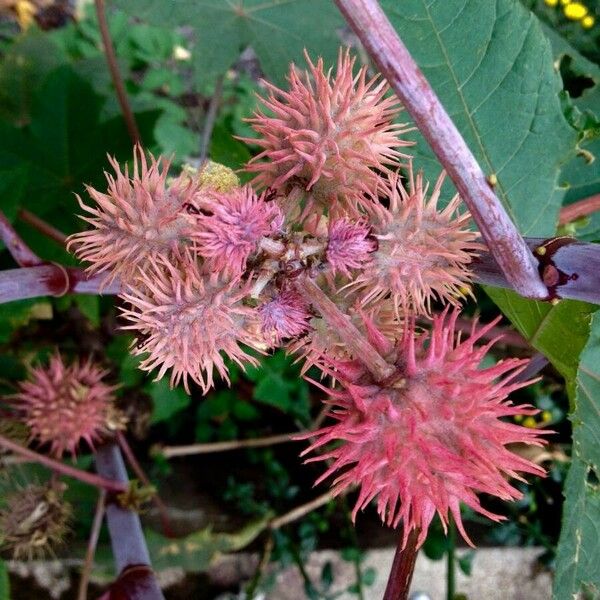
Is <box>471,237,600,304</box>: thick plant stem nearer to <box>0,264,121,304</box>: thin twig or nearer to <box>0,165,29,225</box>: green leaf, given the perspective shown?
<box>0,264,121,304</box>: thin twig

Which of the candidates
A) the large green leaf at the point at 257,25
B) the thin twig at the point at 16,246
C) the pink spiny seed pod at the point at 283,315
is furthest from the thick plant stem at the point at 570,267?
the large green leaf at the point at 257,25

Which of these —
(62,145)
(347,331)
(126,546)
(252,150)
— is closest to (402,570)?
(347,331)

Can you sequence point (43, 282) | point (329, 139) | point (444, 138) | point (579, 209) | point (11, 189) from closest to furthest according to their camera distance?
point (444, 138)
point (329, 139)
point (43, 282)
point (579, 209)
point (11, 189)

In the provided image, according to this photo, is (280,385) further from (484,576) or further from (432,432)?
(432,432)

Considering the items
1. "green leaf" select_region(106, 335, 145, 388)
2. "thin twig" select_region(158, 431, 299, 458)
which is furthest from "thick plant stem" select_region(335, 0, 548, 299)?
"thin twig" select_region(158, 431, 299, 458)

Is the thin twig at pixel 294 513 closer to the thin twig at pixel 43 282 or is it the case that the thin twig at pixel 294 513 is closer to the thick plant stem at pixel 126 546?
the thick plant stem at pixel 126 546

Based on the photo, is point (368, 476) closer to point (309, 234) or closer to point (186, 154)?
point (309, 234)
